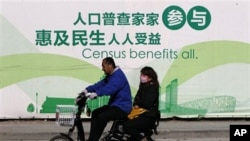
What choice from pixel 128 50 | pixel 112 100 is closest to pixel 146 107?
pixel 112 100

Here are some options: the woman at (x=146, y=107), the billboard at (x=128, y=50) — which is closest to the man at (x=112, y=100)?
the woman at (x=146, y=107)

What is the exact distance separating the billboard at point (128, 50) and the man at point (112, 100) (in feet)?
15.3

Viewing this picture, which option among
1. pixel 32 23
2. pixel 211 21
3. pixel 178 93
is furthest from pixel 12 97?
pixel 211 21

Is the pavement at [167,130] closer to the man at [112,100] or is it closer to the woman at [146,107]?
the man at [112,100]

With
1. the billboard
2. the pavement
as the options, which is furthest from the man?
the billboard

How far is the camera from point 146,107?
27.8 feet

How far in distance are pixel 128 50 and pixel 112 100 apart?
475cm

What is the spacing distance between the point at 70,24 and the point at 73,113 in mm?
4872

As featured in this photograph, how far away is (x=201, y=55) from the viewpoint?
13.5m

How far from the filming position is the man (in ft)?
28.1

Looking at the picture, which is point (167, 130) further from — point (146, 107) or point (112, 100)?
point (146, 107)

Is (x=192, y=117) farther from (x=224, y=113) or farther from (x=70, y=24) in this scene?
(x=70, y=24)

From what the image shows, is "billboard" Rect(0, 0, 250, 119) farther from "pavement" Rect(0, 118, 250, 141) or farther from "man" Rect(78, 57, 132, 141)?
"man" Rect(78, 57, 132, 141)

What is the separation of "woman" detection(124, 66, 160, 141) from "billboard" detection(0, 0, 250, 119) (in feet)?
16.1
